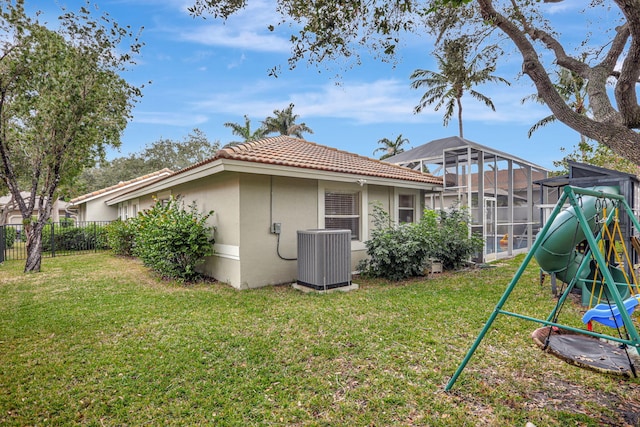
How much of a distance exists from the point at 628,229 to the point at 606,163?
14248 mm

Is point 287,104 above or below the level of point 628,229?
above

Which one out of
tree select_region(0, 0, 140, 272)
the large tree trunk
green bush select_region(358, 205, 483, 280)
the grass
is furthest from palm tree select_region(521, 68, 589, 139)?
the large tree trunk

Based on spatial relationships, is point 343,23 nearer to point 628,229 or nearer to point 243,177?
point 243,177

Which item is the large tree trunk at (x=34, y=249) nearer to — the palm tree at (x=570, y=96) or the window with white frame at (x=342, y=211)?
the window with white frame at (x=342, y=211)

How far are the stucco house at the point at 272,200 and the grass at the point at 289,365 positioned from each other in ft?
3.88

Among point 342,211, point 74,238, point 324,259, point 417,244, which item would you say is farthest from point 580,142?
point 74,238

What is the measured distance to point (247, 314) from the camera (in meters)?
5.21

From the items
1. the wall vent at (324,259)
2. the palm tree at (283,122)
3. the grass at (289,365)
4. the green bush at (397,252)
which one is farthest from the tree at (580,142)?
the palm tree at (283,122)

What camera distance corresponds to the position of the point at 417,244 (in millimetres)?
7543

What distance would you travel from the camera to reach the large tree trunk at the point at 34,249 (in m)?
9.61

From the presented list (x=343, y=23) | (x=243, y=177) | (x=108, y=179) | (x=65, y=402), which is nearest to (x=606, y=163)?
(x=343, y=23)

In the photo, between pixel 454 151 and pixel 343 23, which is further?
pixel 454 151

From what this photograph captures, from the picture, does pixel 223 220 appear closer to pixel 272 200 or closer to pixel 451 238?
pixel 272 200

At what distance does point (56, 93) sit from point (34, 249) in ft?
14.8
